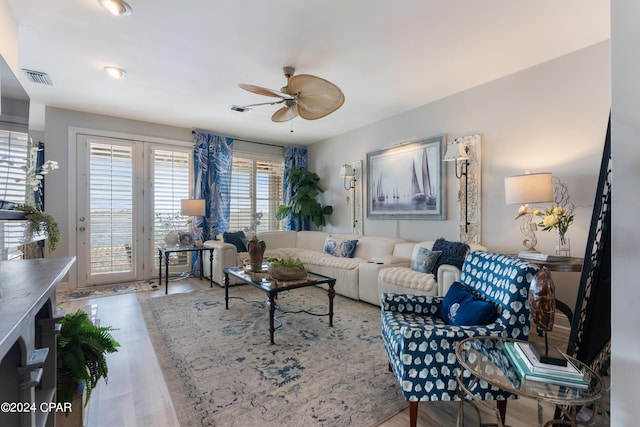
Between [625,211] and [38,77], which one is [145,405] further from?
[38,77]

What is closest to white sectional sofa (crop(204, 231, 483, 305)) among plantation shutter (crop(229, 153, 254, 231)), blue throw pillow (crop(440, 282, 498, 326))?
plantation shutter (crop(229, 153, 254, 231))

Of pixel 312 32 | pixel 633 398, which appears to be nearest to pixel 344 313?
pixel 633 398

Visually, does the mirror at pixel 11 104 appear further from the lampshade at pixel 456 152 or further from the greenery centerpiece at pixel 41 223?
the lampshade at pixel 456 152

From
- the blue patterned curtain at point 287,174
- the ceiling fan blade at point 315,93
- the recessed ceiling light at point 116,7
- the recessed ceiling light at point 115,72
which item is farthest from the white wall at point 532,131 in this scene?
the recessed ceiling light at point 115,72

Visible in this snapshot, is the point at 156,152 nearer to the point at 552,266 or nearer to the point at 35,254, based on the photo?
the point at 35,254

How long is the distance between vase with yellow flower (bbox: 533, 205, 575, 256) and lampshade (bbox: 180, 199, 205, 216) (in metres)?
4.46

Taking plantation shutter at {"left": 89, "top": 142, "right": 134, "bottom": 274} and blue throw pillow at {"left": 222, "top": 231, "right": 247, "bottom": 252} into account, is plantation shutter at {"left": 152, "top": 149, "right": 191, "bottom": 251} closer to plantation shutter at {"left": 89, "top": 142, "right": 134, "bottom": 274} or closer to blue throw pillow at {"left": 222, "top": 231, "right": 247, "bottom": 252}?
plantation shutter at {"left": 89, "top": 142, "right": 134, "bottom": 274}

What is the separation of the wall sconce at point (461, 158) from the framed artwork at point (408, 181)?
0.89ft

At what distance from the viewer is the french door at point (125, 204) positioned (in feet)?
14.9

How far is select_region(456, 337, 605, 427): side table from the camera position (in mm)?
1045

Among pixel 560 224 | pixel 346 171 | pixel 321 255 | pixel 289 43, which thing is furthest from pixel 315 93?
pixel 321 255

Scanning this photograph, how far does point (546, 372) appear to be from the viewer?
44.9 inches

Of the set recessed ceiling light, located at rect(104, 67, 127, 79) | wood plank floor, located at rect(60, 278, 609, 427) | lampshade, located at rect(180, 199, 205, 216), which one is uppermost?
recessed ceiling light, located at rect(104, 67, 127, 79)

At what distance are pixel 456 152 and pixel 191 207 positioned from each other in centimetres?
392
